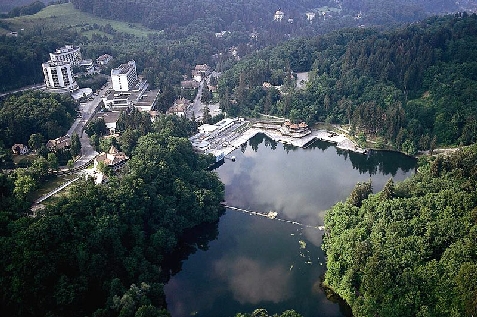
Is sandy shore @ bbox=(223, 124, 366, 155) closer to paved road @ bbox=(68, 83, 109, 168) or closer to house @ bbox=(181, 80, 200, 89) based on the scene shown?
paved road @ bbox=(68, 83, 109, 168)

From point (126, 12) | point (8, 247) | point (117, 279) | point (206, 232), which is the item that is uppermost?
point (126, 12)

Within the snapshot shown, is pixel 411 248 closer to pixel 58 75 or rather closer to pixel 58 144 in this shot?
pixel 58 144

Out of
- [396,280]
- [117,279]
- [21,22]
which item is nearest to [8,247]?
[117,279]

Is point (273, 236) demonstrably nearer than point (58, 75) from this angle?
Yes

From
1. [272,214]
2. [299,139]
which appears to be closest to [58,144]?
[272,214]

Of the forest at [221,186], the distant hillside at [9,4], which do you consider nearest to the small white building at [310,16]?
the forest at [221,186]

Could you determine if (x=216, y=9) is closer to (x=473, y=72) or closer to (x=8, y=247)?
(x=473, y=72)

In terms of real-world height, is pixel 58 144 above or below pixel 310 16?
below
